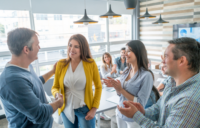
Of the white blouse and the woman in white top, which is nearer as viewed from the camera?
the white blouse

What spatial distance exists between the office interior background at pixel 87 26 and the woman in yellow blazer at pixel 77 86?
8.60ft

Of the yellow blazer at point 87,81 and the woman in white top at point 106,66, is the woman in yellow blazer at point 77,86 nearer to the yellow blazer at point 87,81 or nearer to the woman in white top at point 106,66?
the yellow blazer at point 87,81

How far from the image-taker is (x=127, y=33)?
20.4 feet

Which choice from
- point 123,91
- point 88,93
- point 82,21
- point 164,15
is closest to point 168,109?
point 123,91

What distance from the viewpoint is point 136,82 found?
1.54m

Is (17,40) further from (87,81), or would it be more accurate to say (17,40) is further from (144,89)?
(144,89)

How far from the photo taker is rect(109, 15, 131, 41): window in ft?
18.2

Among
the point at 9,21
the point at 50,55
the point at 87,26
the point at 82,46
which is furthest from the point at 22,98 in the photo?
the point at 87,26

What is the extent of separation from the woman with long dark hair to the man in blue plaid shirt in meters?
0.46

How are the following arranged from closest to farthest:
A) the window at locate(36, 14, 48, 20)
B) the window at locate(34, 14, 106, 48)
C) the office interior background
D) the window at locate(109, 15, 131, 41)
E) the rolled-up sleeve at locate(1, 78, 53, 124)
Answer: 1. the rolled-up sleeve at locate(1, 78, 53, 124)
2. the office interior background
3. the window at locate(36, 14, 48, 20)
4. the window at locate(34, 14, 106, 48)
5. the window at locate(109, 15, 131, 41)

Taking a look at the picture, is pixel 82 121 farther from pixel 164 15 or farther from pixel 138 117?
pixel 164 15

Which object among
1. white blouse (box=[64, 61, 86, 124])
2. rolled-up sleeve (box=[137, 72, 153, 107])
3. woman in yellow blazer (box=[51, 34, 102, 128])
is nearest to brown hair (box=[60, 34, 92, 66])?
woman in yellow blazer (box=[51, 34, 102, 128])

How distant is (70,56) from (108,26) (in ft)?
13.1

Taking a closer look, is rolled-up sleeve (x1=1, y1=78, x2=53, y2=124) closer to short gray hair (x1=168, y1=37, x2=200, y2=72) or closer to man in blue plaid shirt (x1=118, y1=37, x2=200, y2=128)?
man in blue plaid shirt (x1=118, y1=37, x2=200, y2=128)
